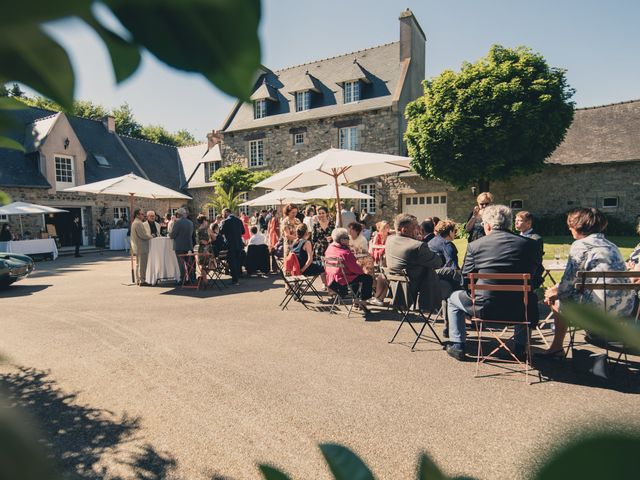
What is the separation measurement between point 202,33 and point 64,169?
80.7 ft

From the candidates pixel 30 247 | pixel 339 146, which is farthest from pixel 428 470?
pixel 339 146

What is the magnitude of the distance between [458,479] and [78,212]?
25.2m

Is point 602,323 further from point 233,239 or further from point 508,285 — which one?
point 233,239

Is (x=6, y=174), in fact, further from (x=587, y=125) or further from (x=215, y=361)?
(x=587, y=125)

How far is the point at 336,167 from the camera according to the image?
7375mm

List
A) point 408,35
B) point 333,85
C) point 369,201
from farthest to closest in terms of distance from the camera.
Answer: point 333,85 < point 369,201 < point 408,35

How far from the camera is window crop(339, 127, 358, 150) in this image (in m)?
22.2

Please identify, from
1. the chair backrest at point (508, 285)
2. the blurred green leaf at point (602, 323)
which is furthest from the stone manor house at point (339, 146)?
the blurred green leaf at point (602, 323)

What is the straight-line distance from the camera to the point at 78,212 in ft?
70.8

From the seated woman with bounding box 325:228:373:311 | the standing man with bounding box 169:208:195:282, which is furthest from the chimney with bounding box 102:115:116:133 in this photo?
the seated woman with bounding box 325:228:373:311

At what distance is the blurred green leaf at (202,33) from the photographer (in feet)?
0.85

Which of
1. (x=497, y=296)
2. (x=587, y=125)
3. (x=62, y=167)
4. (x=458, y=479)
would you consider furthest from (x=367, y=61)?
(x=458, y=479)

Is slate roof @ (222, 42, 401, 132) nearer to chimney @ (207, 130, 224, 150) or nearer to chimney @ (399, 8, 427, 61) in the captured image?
chimney @ (399, 8, 427, 61)

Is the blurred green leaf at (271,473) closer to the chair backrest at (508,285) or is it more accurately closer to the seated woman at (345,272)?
the chair backrest at (508,285)
